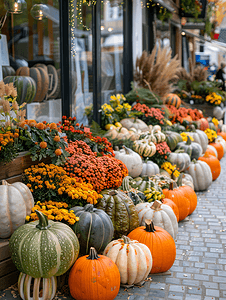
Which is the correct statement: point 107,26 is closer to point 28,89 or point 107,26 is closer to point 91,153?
point 28,89

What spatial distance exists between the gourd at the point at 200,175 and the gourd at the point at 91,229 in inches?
123

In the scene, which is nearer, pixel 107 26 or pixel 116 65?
pixel 107 26

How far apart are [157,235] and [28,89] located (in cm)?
266

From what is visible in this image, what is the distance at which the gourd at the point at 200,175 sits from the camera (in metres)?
5.96

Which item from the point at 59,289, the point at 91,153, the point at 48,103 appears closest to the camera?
the point at 59,289

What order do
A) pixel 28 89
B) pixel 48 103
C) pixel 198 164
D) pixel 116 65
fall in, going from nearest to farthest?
pixel 28 89 < pixel 48 103 < pixel 198 164 < pixel 116 65

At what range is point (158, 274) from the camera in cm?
328

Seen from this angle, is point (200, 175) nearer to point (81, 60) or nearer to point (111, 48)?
point (81, 60)

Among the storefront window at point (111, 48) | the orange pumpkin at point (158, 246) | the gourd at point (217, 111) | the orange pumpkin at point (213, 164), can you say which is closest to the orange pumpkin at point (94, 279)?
the orange pumpkin at point (158, 246)

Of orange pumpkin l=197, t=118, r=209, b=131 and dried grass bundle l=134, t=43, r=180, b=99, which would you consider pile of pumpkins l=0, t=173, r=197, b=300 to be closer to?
dried grass bundle l=134, t=43, r=180, b=99

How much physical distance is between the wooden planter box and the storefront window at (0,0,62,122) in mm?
1517

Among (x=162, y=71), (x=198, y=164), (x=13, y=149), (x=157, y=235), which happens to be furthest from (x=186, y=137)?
(x=13, y=149)

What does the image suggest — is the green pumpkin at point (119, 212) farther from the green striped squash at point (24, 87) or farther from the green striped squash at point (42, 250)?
the green striped squash at point (24, 87)

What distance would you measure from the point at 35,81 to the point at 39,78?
10cm
